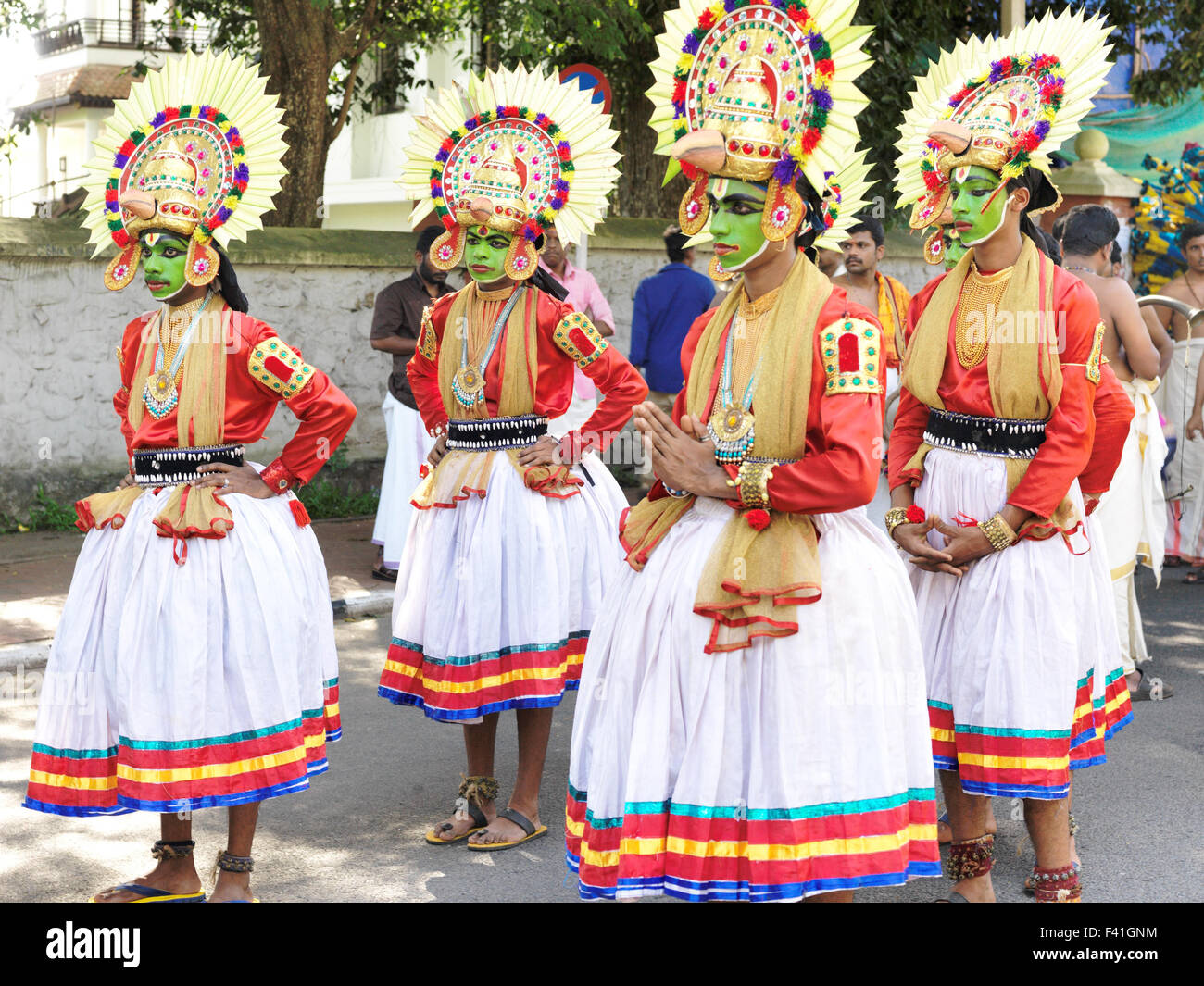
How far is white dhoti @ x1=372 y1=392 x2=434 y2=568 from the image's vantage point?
947cm

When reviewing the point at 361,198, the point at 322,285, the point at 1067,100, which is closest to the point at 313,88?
the point at 322,285

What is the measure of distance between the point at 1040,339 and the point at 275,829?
3274 mm

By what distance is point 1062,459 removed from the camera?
431 centimetres

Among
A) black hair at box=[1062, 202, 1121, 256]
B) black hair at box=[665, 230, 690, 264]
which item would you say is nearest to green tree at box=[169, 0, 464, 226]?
black hair at box=[665, 230, 690, 264]

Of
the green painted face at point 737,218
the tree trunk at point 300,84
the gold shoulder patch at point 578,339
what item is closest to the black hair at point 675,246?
the tree trunk at point 300,84

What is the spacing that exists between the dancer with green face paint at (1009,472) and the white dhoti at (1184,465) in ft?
18.1

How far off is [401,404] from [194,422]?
5053mm

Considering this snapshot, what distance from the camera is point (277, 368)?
A: 15.1 ft

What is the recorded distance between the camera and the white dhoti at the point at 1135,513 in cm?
674

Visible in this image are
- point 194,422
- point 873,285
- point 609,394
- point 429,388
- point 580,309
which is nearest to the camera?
point 194,422

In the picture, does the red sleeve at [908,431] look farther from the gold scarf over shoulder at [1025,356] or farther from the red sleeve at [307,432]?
the red sleeve at [307,432]

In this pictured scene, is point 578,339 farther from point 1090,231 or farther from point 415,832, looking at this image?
point 1090,231

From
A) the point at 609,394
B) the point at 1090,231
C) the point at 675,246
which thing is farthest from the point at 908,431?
the point at 675,246

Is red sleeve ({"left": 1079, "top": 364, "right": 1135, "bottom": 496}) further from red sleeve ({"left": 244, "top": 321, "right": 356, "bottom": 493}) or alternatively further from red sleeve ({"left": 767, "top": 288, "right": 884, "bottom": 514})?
red sleeve ({"left": 244, "top": 321, "right": 356, "bottom": 493})
